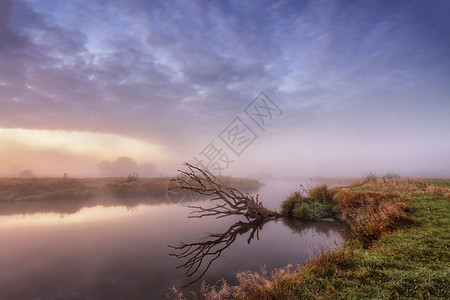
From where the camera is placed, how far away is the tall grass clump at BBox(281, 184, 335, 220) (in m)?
13.9

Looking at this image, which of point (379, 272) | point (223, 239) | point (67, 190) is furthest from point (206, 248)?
point (67, 190)

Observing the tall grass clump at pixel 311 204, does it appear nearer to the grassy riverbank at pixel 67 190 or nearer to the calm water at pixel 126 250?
the calm water at pixel 126 250

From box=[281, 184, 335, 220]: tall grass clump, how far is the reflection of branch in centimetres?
408

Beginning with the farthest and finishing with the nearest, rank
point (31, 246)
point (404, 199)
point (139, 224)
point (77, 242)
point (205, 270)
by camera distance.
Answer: point (139, 224)
point (404, 199)
point (77, 242)
point (31, 246)
point (205, 270)

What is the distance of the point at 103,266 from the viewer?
6.88m

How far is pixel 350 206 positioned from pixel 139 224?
A: 1327 centimetres

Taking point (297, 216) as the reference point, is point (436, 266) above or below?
above

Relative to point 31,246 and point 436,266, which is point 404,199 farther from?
point 31,246

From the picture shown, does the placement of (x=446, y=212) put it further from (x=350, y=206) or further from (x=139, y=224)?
(x=139, y=224)

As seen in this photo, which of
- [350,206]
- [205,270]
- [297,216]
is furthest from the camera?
[297,216]

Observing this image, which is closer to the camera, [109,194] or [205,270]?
[205,270]

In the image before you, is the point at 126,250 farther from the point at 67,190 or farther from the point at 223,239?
the point at 67,190

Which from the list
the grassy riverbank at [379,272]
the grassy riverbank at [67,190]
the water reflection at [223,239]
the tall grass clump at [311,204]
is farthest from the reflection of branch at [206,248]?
the grassy riverbank at [67,190]

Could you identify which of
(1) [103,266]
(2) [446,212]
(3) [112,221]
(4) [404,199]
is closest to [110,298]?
(1) [103,266]
